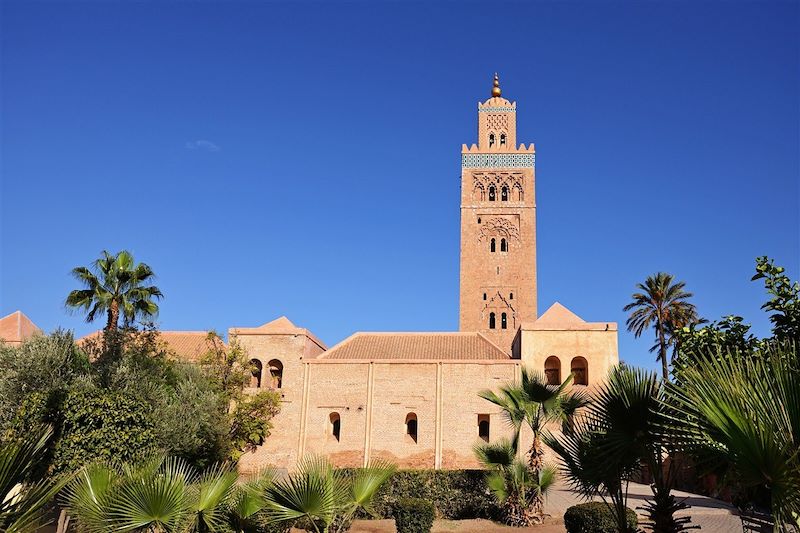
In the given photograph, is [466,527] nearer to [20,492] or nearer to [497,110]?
[20,492]

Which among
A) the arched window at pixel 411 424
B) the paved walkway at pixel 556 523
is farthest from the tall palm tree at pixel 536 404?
the arched window at pixel 411 424

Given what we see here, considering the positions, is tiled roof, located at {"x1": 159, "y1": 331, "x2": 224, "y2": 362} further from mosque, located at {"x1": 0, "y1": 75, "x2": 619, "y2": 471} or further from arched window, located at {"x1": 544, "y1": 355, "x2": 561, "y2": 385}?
arched window, located at {"x1": 544, "y1": 355, "x2": 561, "y2": 385}

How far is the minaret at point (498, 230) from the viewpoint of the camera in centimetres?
3628

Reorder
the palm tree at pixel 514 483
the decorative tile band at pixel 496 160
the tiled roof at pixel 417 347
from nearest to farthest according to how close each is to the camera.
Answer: the palm tree at pixel 514 483, the tiled roof at pixel 417 347, the decorative tile band at pixel 496 160

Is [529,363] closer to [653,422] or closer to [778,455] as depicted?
[653,422]

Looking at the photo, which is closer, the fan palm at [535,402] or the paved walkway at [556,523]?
the fan palm at [535,402]

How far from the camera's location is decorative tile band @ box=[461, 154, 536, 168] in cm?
3878

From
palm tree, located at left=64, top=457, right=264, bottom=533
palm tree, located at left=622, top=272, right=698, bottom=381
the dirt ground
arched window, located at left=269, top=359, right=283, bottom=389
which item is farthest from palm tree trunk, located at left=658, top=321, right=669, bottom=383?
palm tree, located at left=64, top=457, right=264, bottom=533

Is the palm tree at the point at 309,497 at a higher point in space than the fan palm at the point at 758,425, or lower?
lower

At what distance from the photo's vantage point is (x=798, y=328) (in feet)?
25.7

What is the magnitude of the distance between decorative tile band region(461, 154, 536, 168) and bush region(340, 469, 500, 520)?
22780mm

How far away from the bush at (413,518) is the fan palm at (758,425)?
1112cm

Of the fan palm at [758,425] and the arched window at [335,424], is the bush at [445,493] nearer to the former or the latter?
the arched window at [335,424]

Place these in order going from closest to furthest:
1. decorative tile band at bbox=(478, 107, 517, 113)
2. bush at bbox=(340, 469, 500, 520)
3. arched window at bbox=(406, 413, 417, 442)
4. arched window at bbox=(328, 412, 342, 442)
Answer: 1. bush at bbox=(340, 469, 500, 520)
2. arched window at bbox=(406, 413, 417, 442)
3. arched window at bbox=(328, 412, 342, 442)
4. decorative tile band at bbox=(478, 107, 517, 113)
